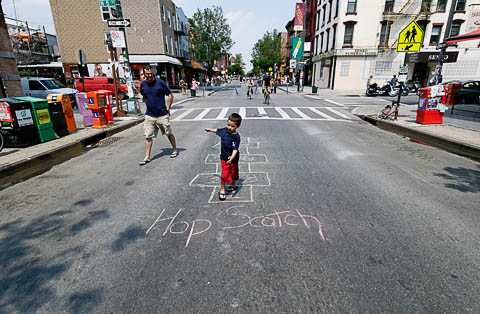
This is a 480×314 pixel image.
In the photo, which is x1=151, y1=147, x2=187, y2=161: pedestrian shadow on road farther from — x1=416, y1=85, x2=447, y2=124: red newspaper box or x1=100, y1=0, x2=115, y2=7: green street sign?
x1=416, y1=85, x2=447, y2=124: red newspaper box

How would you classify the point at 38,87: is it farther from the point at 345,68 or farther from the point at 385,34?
the point at 385,34

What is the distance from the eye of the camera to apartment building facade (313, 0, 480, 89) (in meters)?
29.9

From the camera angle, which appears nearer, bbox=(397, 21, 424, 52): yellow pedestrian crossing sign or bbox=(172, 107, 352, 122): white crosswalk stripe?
bbox=(397, 21, 424, 52): yellow pedestrian crossing sign

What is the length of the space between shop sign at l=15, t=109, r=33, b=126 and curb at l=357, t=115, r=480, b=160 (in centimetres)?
1171

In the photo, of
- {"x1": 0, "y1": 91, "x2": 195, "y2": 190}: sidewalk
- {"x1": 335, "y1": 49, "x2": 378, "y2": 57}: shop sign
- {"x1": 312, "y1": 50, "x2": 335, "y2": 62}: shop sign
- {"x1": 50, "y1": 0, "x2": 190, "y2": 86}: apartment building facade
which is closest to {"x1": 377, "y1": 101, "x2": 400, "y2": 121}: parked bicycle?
{"x1": 0, "y1": 91, "x2": 195, "y2": 190}: sidewalk

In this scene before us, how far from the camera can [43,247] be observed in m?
2.96

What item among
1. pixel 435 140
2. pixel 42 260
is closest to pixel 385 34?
pixel 435 140

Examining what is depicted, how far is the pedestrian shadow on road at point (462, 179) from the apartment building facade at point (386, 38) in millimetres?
29394

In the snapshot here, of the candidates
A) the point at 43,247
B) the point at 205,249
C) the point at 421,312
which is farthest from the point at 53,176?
the point at 421,312

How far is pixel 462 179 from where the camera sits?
4.89 metres

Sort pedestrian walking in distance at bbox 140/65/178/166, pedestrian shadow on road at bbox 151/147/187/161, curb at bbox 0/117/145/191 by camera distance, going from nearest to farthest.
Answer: curb at bbox 0/117/145/191 < pedestrian walking in distance at bbox 140/65/178/166 < pedestrian shadow on road at bbox 151/147/187/161

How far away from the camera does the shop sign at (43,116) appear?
7381 mm

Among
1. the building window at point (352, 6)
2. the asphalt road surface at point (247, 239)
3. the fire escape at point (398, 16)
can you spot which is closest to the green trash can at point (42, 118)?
the asphalt road surface at point (247, 239)

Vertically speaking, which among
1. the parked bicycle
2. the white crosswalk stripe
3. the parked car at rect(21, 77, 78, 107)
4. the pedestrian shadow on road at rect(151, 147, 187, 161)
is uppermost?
the parked car at rect(21, 77, 78, 107)
